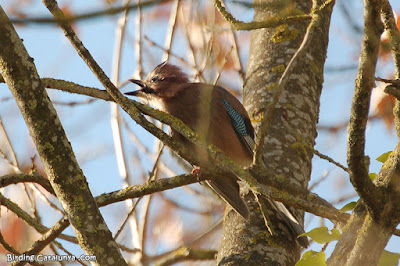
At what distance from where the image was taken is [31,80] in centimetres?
269

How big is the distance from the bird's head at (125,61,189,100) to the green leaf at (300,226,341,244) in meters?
2.70

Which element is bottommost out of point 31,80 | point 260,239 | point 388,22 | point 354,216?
→ point 354,216

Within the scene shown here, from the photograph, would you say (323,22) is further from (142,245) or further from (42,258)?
(42,258)

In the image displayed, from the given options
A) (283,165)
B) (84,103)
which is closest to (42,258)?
(84,103)

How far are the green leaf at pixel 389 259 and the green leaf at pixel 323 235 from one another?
204 millimetres

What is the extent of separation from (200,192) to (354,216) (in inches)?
115

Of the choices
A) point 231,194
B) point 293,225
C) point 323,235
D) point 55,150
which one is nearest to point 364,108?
point 323,235

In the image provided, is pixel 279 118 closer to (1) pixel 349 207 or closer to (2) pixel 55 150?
(1) pixel 349 207

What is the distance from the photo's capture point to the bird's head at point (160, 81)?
16.8 ft

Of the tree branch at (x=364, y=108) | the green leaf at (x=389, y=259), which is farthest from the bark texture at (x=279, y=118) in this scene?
the tree branch at (x=364, y=108)

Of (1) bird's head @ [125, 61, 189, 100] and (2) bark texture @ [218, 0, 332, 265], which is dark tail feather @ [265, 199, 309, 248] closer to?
(2) bark texture @ [218, 0, 332, 265]

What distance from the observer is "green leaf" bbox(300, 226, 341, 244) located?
101 inches

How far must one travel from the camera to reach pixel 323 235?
2580 mm

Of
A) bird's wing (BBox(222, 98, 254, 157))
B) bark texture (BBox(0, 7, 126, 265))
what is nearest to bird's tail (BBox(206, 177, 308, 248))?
bird's wing (BBox(222, 98, 254, 157))
